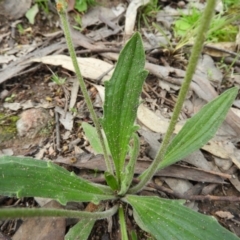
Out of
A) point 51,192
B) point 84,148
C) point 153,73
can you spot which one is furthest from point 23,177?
point 153,73

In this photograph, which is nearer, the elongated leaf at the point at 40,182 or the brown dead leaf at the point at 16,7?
the elongated leaf at the point at 40,182

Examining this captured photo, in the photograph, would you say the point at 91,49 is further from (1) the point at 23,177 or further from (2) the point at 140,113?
(1) the point at 23,177

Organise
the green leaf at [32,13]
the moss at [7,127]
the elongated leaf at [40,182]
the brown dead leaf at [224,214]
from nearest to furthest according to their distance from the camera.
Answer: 1. the elongated leaf at [40,182]
2. the brown dead leaf at [224,214]
3. the moss at [7,127]
4. the green leaf at [32,13]

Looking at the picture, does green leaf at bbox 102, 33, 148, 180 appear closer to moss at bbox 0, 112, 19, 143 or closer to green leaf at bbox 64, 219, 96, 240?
green leaf at bbox 64, 219, 96, 240

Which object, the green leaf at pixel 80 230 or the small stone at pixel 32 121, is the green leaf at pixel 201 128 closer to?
the green leaf at pixel 80 230

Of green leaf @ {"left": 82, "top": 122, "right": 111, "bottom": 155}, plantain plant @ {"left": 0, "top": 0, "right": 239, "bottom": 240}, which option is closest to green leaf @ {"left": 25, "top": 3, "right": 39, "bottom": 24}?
green leaf @ {"left": 82, "top": 122, "right": 111, "bottom": 155}

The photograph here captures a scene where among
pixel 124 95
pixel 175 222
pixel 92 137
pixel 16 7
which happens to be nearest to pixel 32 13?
pixel 16 7

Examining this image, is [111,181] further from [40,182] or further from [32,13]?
[32,13]

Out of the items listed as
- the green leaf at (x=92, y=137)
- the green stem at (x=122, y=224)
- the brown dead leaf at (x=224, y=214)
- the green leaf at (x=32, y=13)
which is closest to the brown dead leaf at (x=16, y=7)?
the green leaf at (x=32, y=13)
